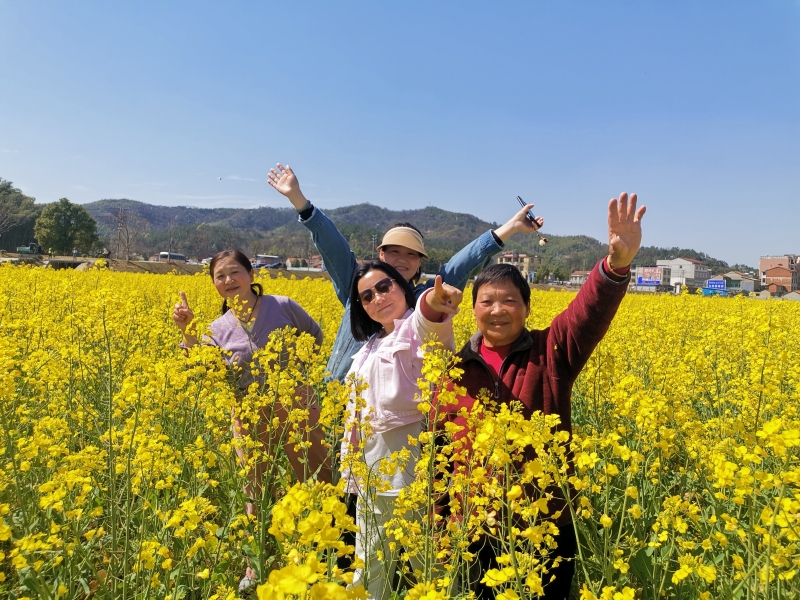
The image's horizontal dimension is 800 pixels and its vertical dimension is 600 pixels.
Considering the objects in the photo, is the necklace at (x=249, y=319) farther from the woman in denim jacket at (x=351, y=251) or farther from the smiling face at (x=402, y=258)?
the smiling face at (x=402, y=258)

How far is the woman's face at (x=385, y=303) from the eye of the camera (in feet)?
7.73

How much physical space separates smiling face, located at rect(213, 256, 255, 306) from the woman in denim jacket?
0.51 metres

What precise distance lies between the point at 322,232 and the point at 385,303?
3.09ft

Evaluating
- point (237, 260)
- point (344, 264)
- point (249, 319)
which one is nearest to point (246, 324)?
point (249, 319)

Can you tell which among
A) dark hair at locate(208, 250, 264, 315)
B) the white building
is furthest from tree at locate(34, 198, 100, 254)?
→ the white building

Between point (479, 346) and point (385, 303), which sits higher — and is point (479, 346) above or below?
below

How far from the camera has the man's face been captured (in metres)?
2.06

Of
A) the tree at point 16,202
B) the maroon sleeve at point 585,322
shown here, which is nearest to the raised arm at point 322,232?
the maroon sleeve at point 585,322

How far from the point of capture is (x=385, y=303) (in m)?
2.36

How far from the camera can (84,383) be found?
11.0 feet

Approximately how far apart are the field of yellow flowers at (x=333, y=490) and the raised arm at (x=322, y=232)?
0.63 m

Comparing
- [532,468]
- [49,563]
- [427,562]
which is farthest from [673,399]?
[49,563]

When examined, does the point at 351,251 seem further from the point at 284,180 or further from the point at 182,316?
the point at 182,316

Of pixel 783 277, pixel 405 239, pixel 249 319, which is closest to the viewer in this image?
pixel 405 239
